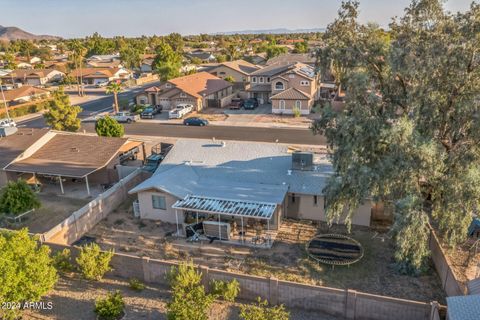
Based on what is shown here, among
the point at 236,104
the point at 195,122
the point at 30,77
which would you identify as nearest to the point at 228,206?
the point at 195,122

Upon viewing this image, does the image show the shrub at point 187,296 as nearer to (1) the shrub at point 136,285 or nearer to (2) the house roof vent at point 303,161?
(1) the shrub at point 136,285

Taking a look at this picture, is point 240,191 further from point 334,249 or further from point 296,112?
point 296,112

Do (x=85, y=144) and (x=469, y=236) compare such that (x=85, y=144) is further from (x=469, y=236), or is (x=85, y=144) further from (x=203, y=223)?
(x=469, y=236)

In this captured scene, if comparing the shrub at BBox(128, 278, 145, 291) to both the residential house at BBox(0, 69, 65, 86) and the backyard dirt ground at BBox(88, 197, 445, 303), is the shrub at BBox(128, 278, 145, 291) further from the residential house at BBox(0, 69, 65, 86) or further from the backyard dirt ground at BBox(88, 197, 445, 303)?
the residential house at BBox(0, 69, 65, 86)

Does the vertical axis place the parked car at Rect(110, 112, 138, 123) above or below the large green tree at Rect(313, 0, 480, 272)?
below

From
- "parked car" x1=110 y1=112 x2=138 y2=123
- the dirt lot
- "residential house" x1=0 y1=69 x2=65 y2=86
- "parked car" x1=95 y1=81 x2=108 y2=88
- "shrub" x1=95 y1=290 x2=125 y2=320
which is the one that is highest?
"residential house" x1=0 y1=69 x2=65 y2=86

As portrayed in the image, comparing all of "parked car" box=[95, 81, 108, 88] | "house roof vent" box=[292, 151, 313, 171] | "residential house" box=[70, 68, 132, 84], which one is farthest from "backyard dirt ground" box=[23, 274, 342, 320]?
"residential house" box=[70, 68, 132, 84]

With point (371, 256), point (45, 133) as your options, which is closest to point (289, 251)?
point (371, 256)
